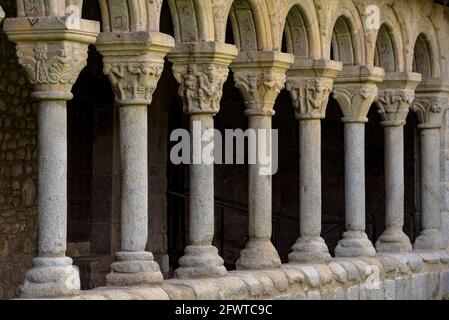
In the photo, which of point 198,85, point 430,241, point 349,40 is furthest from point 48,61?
point 430,241

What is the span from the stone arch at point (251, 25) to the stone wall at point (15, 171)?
2.03m

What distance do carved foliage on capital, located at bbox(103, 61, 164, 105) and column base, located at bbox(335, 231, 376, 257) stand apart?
5199 millimetres

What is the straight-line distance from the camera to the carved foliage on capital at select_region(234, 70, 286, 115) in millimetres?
15289

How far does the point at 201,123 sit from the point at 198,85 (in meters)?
0.33

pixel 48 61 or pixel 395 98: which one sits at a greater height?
pixel 395 98

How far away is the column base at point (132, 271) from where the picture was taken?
12.7m

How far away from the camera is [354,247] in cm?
1759

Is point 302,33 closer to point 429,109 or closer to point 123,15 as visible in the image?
point 429,109

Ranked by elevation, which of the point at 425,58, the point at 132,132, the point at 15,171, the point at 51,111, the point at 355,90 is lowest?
the point at 15,171

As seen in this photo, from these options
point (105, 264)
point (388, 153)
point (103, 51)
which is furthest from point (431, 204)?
point (103, 51)

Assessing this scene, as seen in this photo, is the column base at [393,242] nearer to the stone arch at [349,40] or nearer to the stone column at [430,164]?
the stone column at [430,164]

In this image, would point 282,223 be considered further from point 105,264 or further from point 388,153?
point 105,264

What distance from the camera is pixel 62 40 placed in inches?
458

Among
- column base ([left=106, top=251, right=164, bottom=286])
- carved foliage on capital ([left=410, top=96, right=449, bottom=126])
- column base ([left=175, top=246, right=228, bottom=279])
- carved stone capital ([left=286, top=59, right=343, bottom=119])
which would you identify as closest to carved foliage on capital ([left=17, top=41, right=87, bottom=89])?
column base ([left=106, top=251, right=164, bottom=286])
